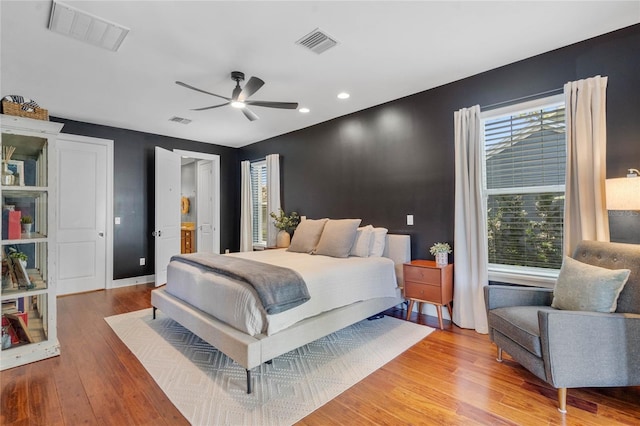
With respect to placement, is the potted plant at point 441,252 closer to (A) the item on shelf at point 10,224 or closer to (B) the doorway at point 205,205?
(A) the item on shelf at point 10,224

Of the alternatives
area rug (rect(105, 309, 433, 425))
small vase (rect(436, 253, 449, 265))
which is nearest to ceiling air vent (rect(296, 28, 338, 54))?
small vase (rect(436, 253, 449, 265))

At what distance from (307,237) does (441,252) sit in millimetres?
1645

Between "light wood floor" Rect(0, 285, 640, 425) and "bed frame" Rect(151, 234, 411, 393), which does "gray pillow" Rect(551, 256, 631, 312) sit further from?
"bed frame" Rect(151, 234, 411, 393)

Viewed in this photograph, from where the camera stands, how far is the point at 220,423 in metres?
1.81

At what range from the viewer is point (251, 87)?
2871 millimetres

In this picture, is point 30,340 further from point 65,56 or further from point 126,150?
point 126,150

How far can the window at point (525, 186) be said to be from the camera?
2.93 metres

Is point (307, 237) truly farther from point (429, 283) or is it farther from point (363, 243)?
point (429, 283)

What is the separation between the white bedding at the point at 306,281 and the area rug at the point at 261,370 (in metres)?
0.38

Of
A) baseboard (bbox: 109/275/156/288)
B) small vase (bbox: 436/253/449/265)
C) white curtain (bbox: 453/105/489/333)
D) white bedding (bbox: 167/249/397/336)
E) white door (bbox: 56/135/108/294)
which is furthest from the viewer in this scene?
baseboard (bbox: 109/275/156/288)

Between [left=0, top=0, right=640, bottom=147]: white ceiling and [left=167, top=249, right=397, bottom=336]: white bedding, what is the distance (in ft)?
6.43

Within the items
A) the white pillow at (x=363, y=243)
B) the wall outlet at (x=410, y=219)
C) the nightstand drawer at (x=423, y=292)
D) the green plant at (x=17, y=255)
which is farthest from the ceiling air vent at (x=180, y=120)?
the nightstand drawer at (x=423, y=292)

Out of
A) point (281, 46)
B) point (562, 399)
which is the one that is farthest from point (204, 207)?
point (562, 399)

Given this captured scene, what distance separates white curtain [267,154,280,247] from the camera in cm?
561
